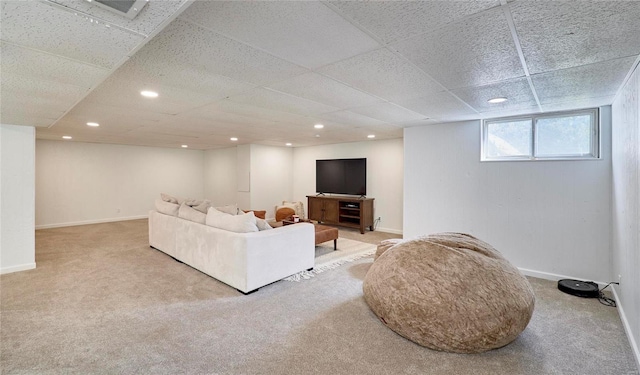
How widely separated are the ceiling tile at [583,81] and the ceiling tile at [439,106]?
75 centimetres

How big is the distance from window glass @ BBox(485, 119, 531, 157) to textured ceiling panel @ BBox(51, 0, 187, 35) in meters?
4.43

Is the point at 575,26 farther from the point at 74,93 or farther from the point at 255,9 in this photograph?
the point at 74,93

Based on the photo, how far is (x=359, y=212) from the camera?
643cm

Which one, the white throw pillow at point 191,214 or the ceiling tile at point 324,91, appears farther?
the white throw pillow at point 191,214

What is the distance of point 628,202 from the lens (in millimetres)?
2496

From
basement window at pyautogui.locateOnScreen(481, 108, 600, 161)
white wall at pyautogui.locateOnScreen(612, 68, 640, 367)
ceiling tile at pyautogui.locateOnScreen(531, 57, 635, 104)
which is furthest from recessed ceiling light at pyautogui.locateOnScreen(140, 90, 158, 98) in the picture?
basement window at pyautogui.locateOnScreen(481, 108, 600, 161)

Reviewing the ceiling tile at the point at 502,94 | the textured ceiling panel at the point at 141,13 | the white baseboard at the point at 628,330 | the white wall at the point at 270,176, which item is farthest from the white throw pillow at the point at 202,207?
the white baseboard at the point at 628,330

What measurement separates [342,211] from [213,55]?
5236mm

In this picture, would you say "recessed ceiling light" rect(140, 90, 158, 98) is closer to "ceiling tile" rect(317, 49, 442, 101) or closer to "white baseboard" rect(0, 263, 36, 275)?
"ceiling tile" rect(317, 49, 442, 101)

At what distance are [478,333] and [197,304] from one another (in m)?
2.58

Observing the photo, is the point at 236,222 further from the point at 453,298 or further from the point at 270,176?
the point at 270,176

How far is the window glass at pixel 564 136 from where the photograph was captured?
11.7 ft

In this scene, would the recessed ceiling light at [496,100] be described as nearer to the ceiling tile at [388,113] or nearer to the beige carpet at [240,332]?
the ceiling tile at [388,113]

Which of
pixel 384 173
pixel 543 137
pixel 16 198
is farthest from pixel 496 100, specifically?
pixel 16 198
